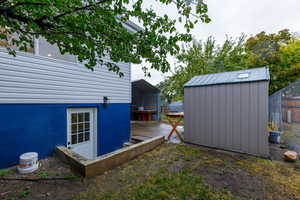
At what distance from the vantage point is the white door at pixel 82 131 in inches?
154

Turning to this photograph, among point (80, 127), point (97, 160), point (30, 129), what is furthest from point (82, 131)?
point (97, 160)

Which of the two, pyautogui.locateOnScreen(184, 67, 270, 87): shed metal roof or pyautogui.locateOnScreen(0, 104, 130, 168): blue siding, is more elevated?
pyautogui.locateOnScreen(184, 67, 270, 87): shed metal roof

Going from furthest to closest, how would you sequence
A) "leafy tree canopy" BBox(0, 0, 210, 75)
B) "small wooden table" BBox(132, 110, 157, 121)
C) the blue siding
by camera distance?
"small wooden table" BBox(132, 110, 157, 121), the blue siding, "leafy tree canopy" BBox(0, 0, 210, 75)

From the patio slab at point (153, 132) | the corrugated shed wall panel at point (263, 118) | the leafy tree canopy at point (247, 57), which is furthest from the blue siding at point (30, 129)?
the leafy tree canopy at point (247, 57)

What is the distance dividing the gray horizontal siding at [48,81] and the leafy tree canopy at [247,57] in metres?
5.30

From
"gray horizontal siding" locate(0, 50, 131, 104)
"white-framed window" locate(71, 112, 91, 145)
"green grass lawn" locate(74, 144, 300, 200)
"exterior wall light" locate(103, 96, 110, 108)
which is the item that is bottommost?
"green grass lawn" locate(74, 144, 300, 200)

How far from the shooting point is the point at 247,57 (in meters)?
9.41

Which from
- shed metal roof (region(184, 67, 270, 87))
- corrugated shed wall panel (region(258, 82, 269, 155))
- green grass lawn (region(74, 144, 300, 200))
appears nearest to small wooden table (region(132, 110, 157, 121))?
shed metal roof (region(184, 67, 270, 87))

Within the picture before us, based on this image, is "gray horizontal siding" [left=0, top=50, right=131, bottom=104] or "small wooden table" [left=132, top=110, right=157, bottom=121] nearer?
"gray horizontal siding" [left=0, top=50, right=131, bottom=104]

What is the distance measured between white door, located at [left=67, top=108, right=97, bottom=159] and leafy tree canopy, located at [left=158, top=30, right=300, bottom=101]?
5.99 metres

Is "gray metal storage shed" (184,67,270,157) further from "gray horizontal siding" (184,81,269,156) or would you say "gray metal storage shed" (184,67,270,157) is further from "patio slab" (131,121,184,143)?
"patio slab" (131,121,184,143)

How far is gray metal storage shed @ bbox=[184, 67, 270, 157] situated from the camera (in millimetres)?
3426

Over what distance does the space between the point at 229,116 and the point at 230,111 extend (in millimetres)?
158

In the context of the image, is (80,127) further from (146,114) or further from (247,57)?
(247,57)
